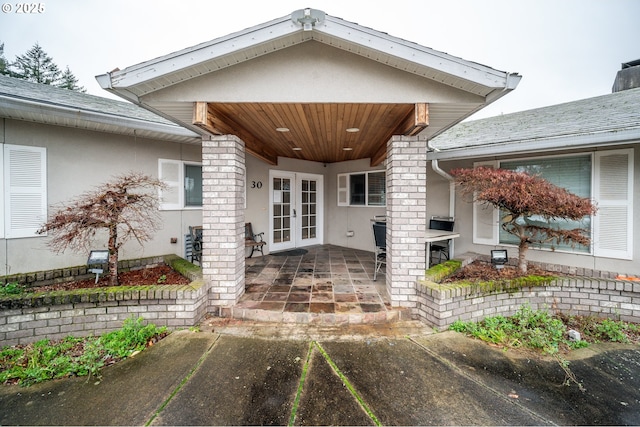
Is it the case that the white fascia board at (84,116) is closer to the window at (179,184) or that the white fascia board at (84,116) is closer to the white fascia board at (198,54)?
the window at (179,184)

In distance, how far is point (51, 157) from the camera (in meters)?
3.72

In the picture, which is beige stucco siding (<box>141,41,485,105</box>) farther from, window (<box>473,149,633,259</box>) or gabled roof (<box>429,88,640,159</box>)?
window (<box>473,149,633,259</box>)

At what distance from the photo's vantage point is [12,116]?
3.31m

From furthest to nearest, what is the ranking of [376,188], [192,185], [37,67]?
1. [37,67]
2. [376,188]
3. [192,185]

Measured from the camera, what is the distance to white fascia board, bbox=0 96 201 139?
3041 millimetres

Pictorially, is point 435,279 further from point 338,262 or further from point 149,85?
point 149,85

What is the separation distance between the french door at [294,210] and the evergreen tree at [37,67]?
2311cm

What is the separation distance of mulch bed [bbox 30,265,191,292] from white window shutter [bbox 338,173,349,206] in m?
4.51

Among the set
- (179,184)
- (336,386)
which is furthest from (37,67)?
(336,386)

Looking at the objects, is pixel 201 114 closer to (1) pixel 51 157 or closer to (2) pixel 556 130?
(1) pixel 51 157

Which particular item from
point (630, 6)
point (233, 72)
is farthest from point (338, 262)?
point (630, 6)

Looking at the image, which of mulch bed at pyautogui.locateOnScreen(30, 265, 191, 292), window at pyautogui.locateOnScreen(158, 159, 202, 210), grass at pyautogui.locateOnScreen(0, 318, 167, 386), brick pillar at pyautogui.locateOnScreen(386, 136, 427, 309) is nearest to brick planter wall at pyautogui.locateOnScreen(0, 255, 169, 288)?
mulch bed at pyautogui.locateOnScreen(30, 265, 191, 292)

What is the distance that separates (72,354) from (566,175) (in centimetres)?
676

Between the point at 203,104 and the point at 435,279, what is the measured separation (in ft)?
11.7
